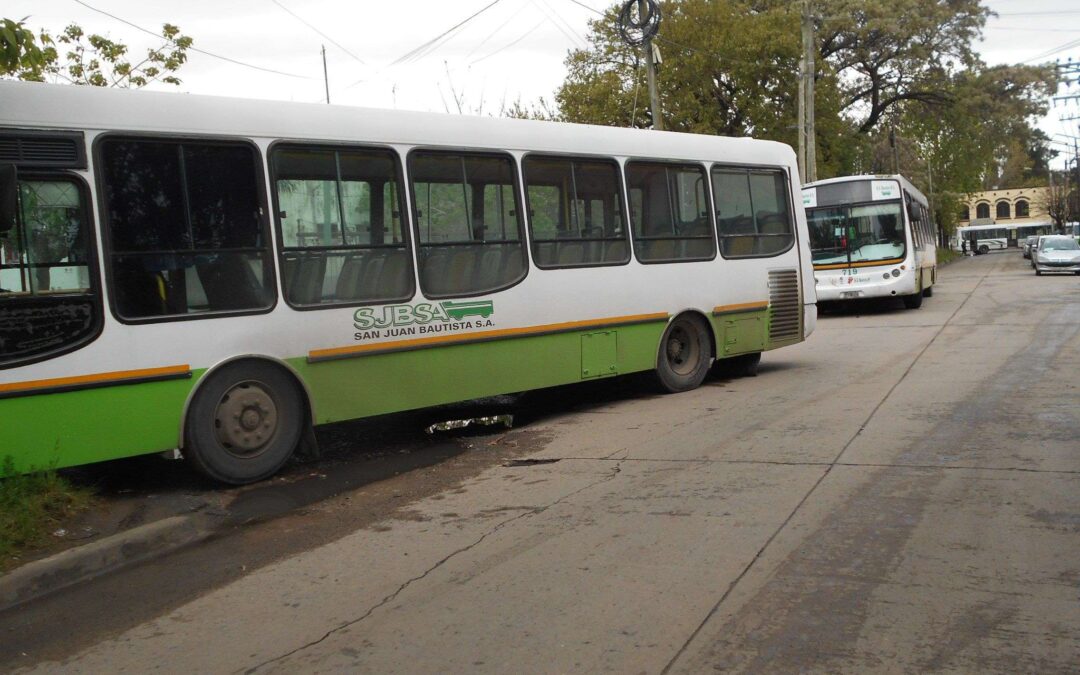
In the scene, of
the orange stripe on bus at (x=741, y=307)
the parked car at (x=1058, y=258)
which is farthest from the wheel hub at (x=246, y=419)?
the parked car at (x=1058, y=258)

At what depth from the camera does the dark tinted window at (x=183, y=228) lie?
7035 mm

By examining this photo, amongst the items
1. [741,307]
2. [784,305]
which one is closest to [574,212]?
[741,307]

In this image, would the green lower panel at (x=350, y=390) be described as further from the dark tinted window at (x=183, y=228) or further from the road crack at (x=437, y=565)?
the road crack at (x=437, y=565)

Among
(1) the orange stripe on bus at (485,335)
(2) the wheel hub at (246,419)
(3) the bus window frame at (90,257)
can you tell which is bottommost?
(2) the wheel hub at (246,419)

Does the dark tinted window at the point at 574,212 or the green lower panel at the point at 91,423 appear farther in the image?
the dark tinted window at the point at 574,212

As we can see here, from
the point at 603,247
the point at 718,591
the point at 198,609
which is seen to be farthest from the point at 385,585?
the point at 603,247

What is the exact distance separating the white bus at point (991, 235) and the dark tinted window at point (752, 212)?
3712 inches

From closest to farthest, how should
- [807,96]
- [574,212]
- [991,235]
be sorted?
1. [574,212]
2. [807,96]
3. [991,235]

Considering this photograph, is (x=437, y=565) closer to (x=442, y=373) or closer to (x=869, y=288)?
(x=442, y=373)

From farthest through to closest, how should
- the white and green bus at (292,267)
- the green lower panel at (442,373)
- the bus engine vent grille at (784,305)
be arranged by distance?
the bus engine vent grille at (784,305)
the green lower panel at (442,373)
the white and green bus at (292,267)

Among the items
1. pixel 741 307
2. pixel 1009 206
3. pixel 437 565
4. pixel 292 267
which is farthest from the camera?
pixel 1009 206

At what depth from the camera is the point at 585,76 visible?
4175 centimetres

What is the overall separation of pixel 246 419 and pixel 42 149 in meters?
2.29

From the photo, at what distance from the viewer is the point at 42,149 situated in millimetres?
6711
